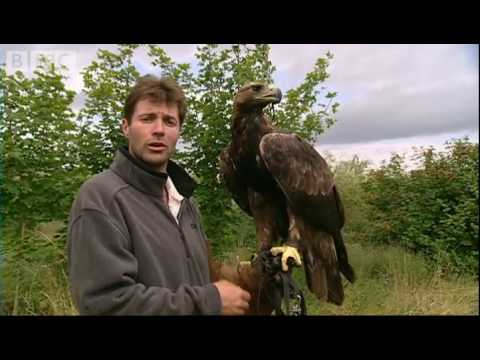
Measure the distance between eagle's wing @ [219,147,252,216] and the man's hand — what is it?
1.28 m

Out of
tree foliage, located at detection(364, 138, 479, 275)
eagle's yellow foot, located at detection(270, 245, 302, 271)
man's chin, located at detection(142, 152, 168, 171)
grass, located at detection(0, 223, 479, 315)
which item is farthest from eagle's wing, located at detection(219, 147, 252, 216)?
man's chin, located at detection(142, 152, 168, 171)

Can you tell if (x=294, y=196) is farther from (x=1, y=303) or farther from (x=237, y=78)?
(x=1, y=303)

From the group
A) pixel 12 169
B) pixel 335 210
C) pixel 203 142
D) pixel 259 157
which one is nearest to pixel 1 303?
pixel 12 169

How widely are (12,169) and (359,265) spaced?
2.24 m

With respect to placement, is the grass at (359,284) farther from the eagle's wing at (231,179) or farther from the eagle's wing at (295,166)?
the eagle's wing at (295,166)

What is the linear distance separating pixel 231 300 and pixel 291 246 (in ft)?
3.91

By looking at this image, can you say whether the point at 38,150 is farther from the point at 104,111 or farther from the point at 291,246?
the point at 291,246

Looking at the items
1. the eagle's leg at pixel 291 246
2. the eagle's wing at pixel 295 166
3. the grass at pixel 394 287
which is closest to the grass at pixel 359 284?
the grass at pixel 394 287

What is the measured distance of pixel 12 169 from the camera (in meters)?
2.40

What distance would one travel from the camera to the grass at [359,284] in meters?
2.39

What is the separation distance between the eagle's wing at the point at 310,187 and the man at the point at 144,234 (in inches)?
41.1

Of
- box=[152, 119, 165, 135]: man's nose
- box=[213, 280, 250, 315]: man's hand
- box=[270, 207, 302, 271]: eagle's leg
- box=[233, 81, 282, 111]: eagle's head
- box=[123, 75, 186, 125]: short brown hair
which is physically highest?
box=[233, 81, 282, 111]: eagle's head

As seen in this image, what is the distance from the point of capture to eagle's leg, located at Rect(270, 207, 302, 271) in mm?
2131

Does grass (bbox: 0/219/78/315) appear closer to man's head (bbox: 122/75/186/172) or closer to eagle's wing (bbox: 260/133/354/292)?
eagle's wing (bbox: 260/133/354/292)
